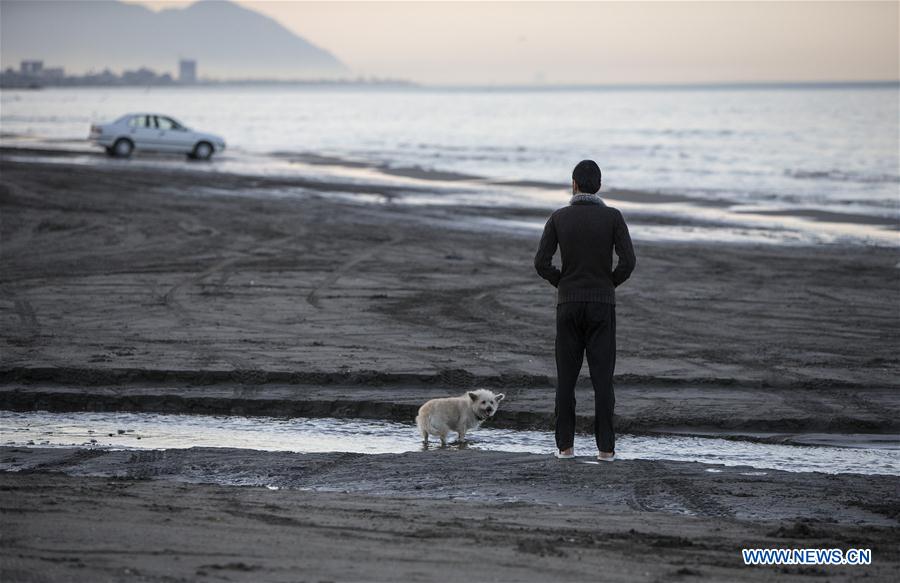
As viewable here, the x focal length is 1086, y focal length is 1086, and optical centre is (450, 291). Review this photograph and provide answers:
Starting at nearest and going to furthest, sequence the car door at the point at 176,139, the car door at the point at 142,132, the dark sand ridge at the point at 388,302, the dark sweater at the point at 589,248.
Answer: the dark sweater at the point at 589,248 < the dark sand ridge at the point at 388,302 < the car door at the point at 142,132 < the car door at the point at 176,139

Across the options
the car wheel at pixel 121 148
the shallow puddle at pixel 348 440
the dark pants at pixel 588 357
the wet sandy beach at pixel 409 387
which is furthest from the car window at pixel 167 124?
the dark pants at pixel 588 357

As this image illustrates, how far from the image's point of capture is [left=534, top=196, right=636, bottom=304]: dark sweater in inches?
293

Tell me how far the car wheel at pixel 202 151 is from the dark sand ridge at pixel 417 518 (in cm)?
3740

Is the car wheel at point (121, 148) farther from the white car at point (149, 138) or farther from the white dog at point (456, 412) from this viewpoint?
the white dog at point (456, 412)

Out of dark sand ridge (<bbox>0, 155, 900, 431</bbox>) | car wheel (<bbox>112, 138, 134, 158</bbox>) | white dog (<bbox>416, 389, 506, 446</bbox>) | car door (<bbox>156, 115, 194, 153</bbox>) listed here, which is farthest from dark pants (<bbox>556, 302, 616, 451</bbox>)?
car door (<bbox>156, 115, 194, 153</bbox>)

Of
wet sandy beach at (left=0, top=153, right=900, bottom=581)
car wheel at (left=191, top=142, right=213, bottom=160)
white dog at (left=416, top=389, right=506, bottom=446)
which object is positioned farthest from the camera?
car wheel at (left=191, top=142, right=213, bottom=160)

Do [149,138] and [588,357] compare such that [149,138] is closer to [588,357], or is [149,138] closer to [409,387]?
[409,387]

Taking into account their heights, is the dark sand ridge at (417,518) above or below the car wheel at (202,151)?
below

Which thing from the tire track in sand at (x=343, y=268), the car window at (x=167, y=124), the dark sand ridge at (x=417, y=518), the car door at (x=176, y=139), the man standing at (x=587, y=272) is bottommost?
the dark sand ridge at (x=417, y=518)

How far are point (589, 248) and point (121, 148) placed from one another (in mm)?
38686

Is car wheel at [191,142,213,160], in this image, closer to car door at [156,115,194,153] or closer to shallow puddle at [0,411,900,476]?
car door at [156,115,194,153]

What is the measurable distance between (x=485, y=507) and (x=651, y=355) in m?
5.13

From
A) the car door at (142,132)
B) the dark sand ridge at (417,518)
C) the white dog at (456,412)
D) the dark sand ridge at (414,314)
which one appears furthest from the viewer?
the car door at (142,132)

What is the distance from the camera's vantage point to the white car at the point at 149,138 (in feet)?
141
